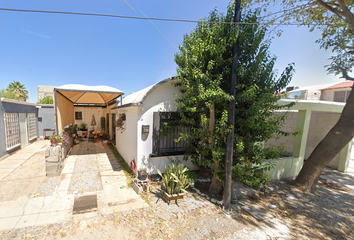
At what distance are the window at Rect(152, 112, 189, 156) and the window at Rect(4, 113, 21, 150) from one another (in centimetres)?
876

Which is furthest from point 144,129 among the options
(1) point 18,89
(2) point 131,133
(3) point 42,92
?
(3) point 42,92

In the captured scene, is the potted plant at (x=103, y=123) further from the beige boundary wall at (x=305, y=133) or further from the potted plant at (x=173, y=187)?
the beige boundary wall at (x=305, y=133)

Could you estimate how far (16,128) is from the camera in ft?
29.9

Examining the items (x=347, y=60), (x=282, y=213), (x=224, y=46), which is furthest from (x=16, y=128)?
(x=347, y=60)

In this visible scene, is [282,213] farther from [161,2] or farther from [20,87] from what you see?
[20,87]

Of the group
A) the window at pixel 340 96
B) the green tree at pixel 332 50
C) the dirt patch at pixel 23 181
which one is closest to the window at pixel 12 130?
the dirt patch at pixel 23 181

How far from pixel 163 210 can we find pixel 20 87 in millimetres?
36454

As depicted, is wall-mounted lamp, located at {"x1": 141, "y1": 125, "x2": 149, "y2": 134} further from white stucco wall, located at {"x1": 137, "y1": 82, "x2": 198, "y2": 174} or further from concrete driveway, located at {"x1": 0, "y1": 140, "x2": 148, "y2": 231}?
concrete driveway, located at {"x1": 0, "y1": 140, "x2": 148, "y2": 231}

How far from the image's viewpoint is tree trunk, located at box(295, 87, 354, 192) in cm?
511

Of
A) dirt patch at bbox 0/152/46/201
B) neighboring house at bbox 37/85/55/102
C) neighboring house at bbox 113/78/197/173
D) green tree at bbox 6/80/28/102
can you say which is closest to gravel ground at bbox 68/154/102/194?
dirt patch at bbox 0/152/46/201

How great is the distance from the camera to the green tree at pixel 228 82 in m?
3.71

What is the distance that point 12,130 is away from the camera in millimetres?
8664

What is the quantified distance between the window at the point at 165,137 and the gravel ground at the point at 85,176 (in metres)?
2.24

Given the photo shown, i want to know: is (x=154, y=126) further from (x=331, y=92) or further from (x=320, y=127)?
(x=331, y=92)
